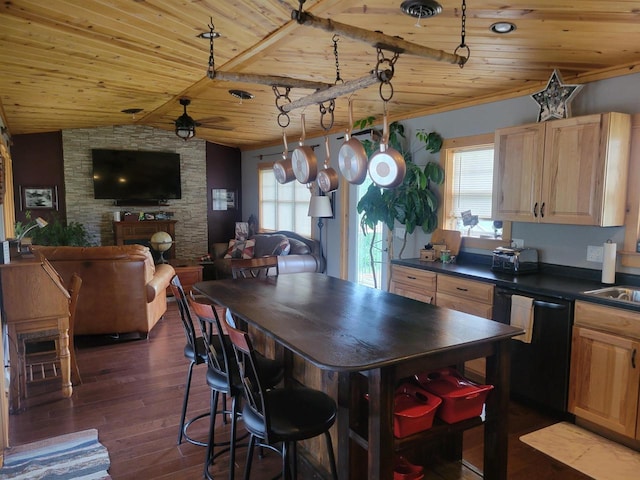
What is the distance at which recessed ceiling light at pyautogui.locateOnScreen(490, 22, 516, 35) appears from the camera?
2547mm

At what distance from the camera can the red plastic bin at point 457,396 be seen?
6.30 ft

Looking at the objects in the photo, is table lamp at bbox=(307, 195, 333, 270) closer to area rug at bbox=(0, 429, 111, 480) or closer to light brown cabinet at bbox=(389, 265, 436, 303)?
light brown cabinet at bbox=(389, 265, 436, 303)

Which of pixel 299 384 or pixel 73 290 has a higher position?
pixel 73 290

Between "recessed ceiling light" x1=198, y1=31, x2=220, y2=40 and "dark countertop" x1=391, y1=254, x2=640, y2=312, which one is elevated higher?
"recessed ceiling light" x1=198, y1=31, x2=220, y2=40

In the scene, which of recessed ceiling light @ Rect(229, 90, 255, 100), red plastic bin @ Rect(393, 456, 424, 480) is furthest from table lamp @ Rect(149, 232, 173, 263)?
red plastic bin @ Rect(393, 456, 424, 480)

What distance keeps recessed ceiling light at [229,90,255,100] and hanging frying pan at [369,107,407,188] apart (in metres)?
2.72

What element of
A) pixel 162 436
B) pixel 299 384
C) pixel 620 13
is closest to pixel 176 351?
pixel 162 436

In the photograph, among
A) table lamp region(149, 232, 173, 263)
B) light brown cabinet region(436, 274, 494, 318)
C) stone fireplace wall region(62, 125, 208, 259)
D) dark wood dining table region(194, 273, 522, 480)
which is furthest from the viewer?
stone fireplace wall region(62, 125, 208, 259)

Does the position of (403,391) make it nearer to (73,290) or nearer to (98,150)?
(73,290)

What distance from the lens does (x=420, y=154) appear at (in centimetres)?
491

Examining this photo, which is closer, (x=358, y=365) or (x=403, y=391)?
(x=358, y=365)

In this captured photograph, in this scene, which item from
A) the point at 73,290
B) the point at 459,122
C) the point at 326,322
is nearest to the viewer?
the point at 326,322

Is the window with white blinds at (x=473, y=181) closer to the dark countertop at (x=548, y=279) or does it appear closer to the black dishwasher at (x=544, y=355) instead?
the dark countertop at (x=548, y=279)

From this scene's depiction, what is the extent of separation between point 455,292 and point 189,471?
2.39 metres
